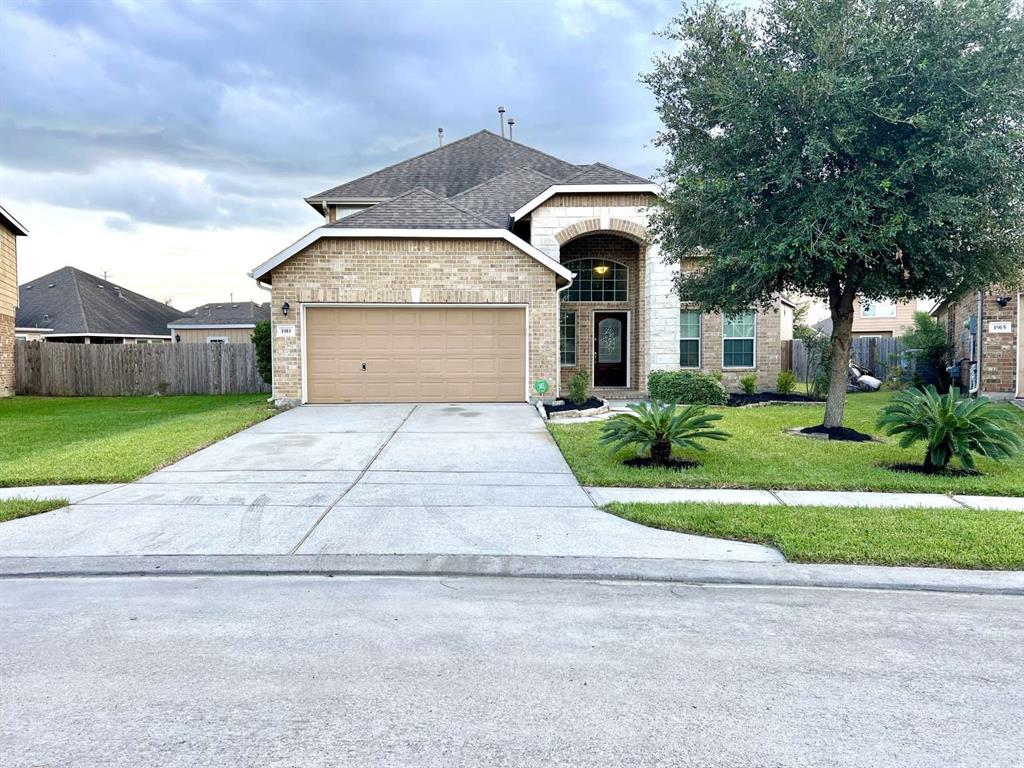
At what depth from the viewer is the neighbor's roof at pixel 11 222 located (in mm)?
20906

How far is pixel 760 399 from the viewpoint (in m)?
16.7

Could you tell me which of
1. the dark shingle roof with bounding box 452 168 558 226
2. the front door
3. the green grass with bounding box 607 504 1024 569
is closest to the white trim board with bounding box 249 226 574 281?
the dark shingle roof with bounding box 452 168 558 226

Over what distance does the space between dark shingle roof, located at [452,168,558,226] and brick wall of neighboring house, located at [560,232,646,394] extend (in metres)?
2.05

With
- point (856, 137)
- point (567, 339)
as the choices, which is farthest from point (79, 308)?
point (856, 137)

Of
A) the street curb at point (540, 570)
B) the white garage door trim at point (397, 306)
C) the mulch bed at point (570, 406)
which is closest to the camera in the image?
the street curb at point (540, 570)

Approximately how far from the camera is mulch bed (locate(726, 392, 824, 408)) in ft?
52.9

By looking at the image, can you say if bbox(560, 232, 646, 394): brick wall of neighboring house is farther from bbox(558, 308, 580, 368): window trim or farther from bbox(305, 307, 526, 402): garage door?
bbox(305, 307, 526, 402): garage door

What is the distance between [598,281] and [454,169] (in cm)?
796

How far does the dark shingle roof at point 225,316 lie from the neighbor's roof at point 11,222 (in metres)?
12.5

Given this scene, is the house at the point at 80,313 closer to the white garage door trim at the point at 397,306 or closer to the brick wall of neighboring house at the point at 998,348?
the white garage door trim at the point at 397,306

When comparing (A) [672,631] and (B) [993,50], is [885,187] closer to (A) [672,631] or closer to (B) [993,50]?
(B) [993,50]

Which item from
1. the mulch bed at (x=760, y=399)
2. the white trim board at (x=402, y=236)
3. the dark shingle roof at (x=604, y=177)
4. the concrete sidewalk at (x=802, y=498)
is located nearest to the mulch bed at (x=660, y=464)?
the concrete sidewalk at (x=802, y=498)

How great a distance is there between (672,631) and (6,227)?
2556 cm

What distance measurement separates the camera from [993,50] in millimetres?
8328
